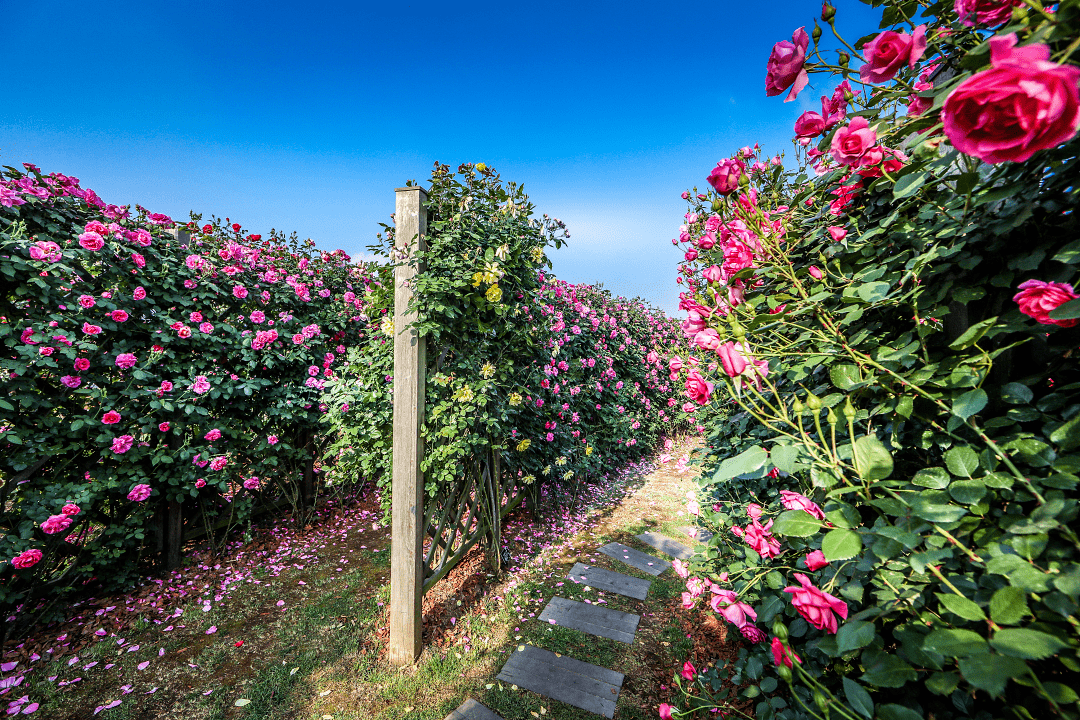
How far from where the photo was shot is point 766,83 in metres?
0.84

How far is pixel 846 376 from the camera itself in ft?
2.54

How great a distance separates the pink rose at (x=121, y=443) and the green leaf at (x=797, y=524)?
355 centimetres

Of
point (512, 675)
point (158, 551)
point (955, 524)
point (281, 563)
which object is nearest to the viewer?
point (955, 524)

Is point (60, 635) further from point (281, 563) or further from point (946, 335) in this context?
point (946, 335)

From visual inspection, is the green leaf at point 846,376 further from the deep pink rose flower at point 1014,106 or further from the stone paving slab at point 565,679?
the stone paving slab at point 565,679

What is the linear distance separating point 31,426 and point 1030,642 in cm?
387

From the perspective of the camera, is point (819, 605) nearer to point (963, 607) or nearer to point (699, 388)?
point (963, 607)

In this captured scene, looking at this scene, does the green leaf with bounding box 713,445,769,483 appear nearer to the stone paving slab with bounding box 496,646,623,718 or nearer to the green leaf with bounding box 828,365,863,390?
the green leaf with bounding box 828,365,863,390

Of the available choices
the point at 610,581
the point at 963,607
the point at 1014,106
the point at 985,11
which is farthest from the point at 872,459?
the point at 610,581

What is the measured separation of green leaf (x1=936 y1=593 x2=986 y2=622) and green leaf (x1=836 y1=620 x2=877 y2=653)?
0.41 ft

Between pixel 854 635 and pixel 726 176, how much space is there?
84cm

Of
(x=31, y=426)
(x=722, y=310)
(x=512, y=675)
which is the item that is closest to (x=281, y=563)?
(x=31, y=426)

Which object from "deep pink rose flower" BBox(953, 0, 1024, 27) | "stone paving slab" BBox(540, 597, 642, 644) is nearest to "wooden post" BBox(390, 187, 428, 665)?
"stone paving slab" BBox(540, 597, 642, 644)

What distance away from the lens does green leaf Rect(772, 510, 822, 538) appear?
620 mm
